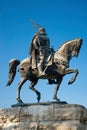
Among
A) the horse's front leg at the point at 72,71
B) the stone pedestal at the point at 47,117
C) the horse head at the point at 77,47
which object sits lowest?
the stone pedestal at the point at 47,117

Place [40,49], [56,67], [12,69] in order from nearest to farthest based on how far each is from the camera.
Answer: [56,67], [40,49], [12,69]

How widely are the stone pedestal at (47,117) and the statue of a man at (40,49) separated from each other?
1.58 m

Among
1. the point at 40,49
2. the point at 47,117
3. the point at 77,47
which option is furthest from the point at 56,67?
the point at 47,117

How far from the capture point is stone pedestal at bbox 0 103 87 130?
1345cm

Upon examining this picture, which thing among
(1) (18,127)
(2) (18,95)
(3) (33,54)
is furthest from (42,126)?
(3) (33,54)

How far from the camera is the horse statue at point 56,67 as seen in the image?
14570 mm

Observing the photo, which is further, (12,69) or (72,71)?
(12,69)

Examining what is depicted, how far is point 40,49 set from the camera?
49.2 feet

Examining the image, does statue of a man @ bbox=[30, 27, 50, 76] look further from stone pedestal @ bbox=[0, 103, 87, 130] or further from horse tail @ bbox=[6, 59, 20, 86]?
stone pedestal @ bbox=[0, 103, 87, 130]

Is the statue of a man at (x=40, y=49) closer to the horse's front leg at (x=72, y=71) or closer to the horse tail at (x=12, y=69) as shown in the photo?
the horse tail at (x=12, y=69)

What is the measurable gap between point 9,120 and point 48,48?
3.35 metres

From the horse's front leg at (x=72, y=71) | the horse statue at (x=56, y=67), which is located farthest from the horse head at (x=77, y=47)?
the horse's front leg at (x=72, y=71)

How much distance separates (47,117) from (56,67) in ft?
6.97

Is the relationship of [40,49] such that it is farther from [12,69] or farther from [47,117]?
[47,117]
